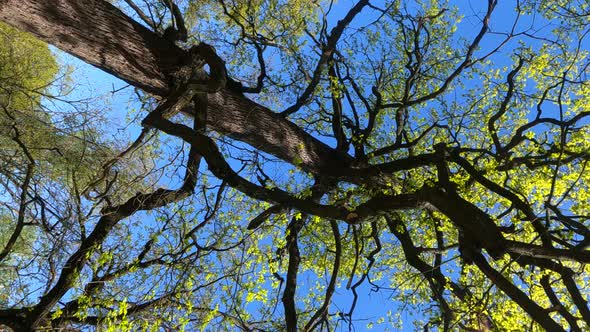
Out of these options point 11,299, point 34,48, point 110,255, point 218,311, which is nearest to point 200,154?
point 110,255

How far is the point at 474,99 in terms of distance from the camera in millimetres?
8305

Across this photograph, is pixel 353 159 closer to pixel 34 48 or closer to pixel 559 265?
pixel 559 265

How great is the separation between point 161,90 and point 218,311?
2722 millimetres

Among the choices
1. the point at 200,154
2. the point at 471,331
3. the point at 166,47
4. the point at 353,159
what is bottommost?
the point at 471,331

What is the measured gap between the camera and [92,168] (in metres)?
9.26

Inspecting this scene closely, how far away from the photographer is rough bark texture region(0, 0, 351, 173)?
425cm

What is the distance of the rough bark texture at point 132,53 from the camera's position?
425 cm

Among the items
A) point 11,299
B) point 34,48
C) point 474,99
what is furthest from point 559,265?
point 34,48

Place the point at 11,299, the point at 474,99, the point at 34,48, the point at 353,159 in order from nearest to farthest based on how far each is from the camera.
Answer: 1. the point at 11,299
2. the point at 353,159
3. the point at 474,99
4. the point at 34,48

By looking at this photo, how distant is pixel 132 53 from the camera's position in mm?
4883

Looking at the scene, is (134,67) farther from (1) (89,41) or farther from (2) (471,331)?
(2) (471,331)

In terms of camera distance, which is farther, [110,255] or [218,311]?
[218,311]

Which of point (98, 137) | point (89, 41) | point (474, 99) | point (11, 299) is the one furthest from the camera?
point (98, 137)

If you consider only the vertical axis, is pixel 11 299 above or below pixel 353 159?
below
